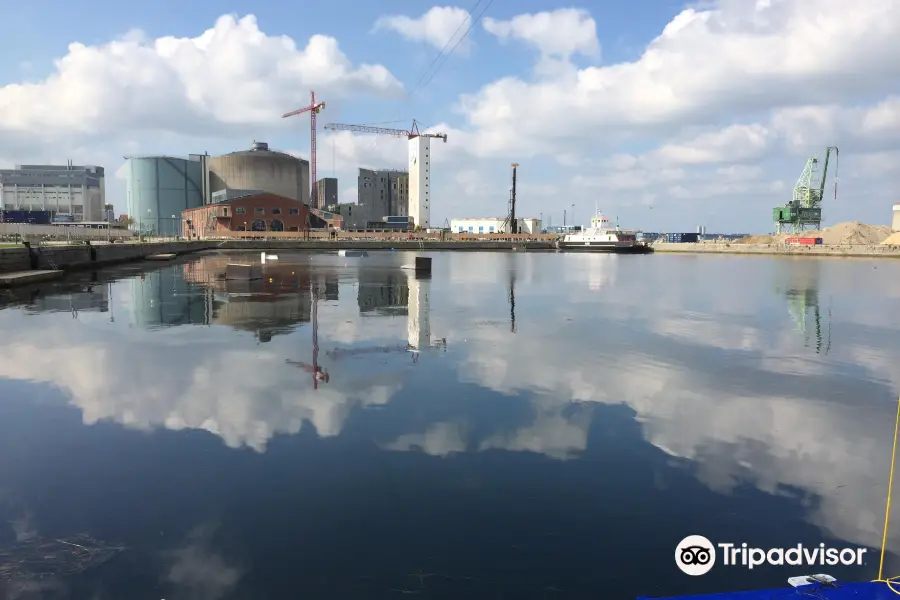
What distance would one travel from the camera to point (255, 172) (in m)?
163

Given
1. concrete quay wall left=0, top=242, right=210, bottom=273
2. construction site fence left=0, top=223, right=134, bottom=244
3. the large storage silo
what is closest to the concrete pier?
concrete quay wall left=0, top=242, right=210, bottom=273

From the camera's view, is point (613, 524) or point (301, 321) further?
point (301, 321)

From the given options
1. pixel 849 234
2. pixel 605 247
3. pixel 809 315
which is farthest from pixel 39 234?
pixel 849 234

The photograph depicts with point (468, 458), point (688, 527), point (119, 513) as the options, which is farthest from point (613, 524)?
point (119, 513)

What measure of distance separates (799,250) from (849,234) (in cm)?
5010

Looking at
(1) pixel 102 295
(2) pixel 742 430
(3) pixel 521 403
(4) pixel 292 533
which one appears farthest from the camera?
(1) pixel 102 295

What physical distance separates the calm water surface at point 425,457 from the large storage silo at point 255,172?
152 meters

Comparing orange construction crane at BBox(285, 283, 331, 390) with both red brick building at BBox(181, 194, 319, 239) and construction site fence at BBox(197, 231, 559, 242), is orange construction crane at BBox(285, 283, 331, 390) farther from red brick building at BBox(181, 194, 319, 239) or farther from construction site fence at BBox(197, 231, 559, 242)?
red brick building at BBox(181, 194, 319, 239)

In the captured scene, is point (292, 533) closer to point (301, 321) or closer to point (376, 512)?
point (376, 512)

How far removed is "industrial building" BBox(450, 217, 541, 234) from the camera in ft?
603

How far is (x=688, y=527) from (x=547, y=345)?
12133mm

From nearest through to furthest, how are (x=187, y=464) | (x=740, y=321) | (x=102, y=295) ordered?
(x=187, y=464) → (x=740, y=321) → (x=102, y=295)

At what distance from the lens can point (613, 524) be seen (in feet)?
23.1

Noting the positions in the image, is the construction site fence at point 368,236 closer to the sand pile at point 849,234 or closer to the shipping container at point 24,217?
the shipping container at point 24,217
